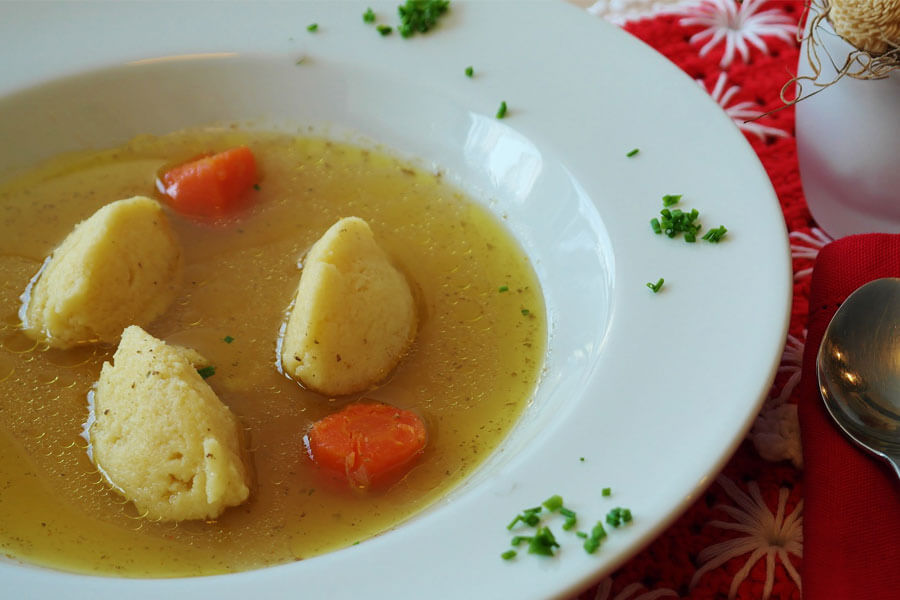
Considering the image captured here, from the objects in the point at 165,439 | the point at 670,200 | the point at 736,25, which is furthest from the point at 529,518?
the point at 736,25

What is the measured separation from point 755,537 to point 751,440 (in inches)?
8.2

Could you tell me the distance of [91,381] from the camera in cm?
198

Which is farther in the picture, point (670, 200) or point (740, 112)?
point (740, 112)

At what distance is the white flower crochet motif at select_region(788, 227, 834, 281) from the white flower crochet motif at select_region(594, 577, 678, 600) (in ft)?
2.99

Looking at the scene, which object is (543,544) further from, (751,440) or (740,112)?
(740,112)

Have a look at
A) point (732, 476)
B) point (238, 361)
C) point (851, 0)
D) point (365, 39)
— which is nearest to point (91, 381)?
point (238, 361)

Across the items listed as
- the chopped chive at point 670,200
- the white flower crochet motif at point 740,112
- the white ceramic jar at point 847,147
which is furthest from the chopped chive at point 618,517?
the white flower crochet motif at point 740,112

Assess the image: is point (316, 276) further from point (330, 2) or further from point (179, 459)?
point (330, 2)

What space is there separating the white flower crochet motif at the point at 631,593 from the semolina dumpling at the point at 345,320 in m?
0.66

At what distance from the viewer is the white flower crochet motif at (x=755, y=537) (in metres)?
1.60

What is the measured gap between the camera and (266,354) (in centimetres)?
204

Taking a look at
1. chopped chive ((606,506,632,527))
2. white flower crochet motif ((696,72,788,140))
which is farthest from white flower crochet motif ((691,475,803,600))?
white flower crochet motif ((696,72,788,140))

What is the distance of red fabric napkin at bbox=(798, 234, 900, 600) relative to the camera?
1514 millimetres

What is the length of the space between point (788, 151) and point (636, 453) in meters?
1.23
